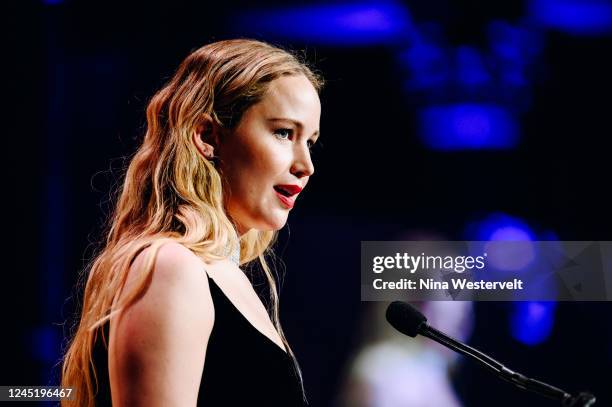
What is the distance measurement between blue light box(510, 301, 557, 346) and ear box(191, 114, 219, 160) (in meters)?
1.33

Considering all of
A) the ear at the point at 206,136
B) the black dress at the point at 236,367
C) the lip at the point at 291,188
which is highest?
the ear at the point at 206,136

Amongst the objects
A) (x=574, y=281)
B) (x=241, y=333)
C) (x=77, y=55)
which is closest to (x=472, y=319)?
(x=574, y=281)

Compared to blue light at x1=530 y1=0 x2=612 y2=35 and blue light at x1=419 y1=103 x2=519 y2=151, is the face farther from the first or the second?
blue light at x1=530 y1=0 x2=612 y2=35

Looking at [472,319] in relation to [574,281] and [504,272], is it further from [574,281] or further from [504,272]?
[574,281]

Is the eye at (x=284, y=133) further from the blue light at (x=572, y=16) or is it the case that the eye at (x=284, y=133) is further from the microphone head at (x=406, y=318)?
the blue light at (x=572, y=16)

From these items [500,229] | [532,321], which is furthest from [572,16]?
[532,321]

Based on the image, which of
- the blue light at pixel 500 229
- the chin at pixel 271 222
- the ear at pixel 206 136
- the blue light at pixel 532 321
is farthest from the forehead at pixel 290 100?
the blue light at pixel 532 321

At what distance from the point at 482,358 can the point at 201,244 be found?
21.3 inches

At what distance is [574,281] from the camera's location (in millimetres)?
2512

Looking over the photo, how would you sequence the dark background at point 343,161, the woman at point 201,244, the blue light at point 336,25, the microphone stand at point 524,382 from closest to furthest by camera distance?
the microphone stand at point 524,382 → the woman at point 201,244 → the dark background at point 343,161 → the blue light at point 336,25

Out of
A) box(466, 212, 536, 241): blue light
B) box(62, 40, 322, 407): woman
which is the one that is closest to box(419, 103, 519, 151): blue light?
box(466, 212, 536, 241): blue light

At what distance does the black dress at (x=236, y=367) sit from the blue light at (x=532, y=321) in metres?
1.27

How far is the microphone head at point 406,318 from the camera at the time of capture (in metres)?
1.46

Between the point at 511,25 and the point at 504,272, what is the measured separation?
0.84 meters
